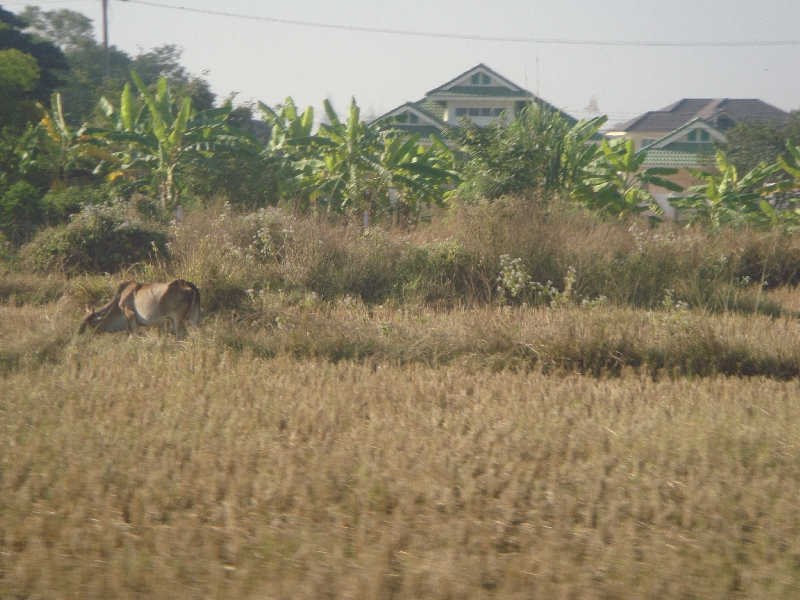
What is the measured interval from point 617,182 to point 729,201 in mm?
2763

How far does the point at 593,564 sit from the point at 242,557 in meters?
1.72

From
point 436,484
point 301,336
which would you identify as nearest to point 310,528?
point 436,484

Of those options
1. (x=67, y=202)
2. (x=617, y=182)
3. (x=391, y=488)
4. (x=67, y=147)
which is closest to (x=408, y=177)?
(x=617, y=182)

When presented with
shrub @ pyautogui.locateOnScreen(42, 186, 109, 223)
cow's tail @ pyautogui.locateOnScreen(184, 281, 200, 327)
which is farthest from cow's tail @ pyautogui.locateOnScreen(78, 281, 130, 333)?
shrub @ pyautogui.locateOnScreen(42, 186, 109, 223)

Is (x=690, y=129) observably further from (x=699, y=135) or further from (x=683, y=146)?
(x=683, y=146)

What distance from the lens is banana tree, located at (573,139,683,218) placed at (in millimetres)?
19359

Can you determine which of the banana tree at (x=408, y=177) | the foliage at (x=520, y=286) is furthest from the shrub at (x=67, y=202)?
the foliage at (x=520, y=286)

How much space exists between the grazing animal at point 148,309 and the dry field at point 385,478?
76 centimetres

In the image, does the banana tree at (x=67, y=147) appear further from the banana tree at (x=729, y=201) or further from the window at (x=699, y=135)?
the window at (x=699, y=135)

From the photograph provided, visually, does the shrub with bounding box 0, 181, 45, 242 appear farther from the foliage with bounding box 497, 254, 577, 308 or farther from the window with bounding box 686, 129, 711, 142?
the window with bounding box 686, 129, 711, 142

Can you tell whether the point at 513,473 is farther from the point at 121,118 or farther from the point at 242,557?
the point at 121,118

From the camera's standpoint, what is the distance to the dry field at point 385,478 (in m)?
3.87

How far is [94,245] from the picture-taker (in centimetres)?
1374

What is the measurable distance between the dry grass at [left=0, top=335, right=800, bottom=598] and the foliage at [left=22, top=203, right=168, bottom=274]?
6.37m
